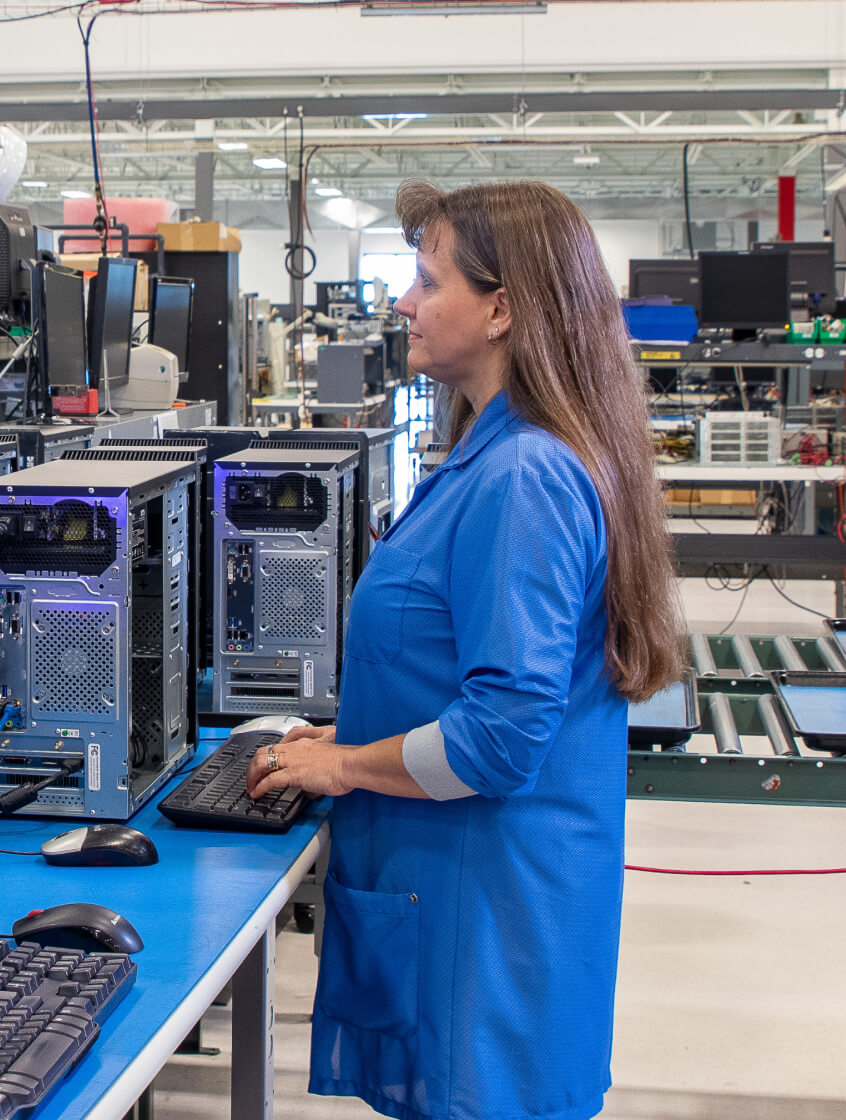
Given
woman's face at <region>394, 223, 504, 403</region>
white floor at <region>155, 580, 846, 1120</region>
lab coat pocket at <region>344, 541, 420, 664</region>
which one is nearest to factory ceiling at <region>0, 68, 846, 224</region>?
woman's face at <region>394, 223, 504, 403</region>

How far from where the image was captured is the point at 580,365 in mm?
1137

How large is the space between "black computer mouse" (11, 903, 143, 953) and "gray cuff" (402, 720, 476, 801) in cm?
30

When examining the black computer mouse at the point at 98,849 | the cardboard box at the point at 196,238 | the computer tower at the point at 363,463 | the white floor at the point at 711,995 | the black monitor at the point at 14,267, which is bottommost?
the white floor at the point at 711,995

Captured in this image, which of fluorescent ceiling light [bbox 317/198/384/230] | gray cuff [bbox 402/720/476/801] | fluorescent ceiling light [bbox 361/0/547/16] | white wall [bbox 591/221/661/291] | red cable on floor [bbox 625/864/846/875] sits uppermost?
fluorescent ceiling light [bbox 317/198/384/230]

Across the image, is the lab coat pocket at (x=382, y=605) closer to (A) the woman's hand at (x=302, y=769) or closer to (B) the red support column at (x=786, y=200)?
(A) the woman's hand at (x=302, y=769)

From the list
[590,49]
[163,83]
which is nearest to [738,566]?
[590,49]

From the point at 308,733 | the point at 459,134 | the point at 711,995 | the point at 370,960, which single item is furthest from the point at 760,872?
the point at 459,134

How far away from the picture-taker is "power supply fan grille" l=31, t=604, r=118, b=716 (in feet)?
4.46

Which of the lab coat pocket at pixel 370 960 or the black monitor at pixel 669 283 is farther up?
the black monitor at pixel 669 283

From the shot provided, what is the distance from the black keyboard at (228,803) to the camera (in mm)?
1367

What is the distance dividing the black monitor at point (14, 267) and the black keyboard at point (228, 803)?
2476 millimetres

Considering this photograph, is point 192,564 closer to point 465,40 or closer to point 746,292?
point 746,292

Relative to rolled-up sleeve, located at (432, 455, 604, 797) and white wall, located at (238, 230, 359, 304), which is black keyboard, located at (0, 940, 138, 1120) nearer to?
rolled-up sleeve, located at (432, 455, 604, 797)

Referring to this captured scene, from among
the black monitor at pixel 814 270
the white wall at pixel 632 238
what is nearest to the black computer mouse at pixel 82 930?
the black monitor at pixel 814 270
